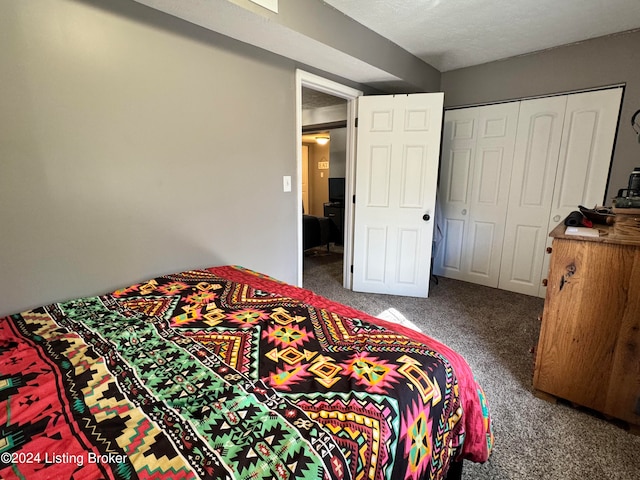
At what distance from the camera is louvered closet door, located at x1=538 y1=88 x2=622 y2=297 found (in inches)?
100

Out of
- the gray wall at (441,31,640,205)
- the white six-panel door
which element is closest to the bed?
the white six-panel door

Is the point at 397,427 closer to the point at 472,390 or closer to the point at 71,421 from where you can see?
the point at 472,390

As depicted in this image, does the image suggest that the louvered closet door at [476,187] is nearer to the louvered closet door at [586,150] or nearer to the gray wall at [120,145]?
the louvered closet door at [586,150]

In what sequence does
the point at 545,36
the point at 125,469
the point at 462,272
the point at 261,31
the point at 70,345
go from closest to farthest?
1. the point at 125,469
2. the point at 70,345
3. the point at 261,31
4. the point at 545,36
5. the point at 462,272

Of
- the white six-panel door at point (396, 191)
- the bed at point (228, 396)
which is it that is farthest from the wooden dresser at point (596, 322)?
the white six-panel door at point (396, 191)

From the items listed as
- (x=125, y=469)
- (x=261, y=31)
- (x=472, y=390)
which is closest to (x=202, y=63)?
(x=261, y=31)

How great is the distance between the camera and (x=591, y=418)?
1.53 m

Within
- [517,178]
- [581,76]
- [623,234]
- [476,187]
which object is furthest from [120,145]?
[581,76]

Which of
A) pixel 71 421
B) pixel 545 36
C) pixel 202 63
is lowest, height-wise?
pixel 71 421

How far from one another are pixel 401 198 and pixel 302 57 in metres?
1.51

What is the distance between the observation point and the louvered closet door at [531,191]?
9.24ft

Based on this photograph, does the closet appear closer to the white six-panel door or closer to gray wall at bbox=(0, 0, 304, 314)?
the white six-panel door

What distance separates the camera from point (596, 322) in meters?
1.49

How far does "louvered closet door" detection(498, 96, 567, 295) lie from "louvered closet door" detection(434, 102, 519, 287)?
0.25ft
